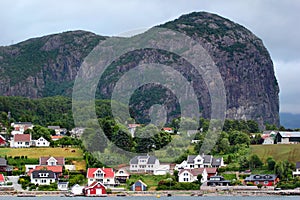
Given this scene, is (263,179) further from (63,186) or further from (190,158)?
(63,186)

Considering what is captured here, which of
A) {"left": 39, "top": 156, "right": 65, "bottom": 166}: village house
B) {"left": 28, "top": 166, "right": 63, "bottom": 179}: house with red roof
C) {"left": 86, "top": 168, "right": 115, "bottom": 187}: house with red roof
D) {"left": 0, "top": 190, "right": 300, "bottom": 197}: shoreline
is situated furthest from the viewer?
{"left": 39, "top": 156, "right": 65, "bottom": 166}: village house

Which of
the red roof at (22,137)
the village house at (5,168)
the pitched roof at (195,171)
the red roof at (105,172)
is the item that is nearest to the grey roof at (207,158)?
the pitched roof at (195,171)

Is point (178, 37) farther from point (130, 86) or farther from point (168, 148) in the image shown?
point (168, 148)

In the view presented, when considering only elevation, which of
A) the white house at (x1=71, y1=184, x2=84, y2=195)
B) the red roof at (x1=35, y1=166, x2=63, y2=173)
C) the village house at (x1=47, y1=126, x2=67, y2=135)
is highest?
the village house at (x1=47, y1=126, x2=67, y2=135)

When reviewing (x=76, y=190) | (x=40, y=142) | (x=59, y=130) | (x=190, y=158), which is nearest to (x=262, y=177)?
(x=190, y=158)

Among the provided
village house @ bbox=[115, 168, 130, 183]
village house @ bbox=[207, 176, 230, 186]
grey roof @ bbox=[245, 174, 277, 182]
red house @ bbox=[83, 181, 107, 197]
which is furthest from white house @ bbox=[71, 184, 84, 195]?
grey roof @ bbox=[245, 174, 277, 182]

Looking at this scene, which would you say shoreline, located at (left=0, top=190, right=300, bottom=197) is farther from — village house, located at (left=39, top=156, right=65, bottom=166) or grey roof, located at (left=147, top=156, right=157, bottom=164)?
grey roof, located at (left=147, top=156, right=157, bottom=164)

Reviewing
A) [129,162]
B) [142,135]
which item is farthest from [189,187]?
[142,135]
